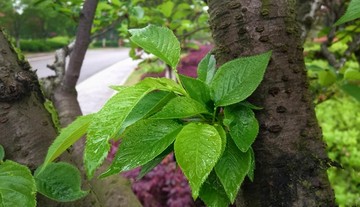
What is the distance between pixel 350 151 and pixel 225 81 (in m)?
3.27

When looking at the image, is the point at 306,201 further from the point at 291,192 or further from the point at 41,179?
the point at 41,179

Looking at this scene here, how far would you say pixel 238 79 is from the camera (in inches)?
27.6

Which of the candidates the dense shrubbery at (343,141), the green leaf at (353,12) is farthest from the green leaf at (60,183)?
the dense shrubbery at (343,141)

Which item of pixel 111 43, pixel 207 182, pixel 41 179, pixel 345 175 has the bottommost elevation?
pixel 111 43

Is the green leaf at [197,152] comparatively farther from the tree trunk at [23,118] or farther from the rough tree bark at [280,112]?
the tree trunk at [23,118]

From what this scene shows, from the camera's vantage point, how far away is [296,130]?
743mm

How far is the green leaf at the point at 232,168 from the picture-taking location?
0.61 meters

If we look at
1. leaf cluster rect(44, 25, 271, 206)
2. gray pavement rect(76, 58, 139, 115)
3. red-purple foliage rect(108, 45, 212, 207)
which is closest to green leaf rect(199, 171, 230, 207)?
leaf cluster rect(44, 25, 271, 206)

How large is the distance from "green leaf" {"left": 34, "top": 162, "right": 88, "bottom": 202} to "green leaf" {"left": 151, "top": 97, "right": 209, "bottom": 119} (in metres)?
0.33

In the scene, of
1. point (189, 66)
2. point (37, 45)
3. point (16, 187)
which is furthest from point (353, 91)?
point (37, 45)

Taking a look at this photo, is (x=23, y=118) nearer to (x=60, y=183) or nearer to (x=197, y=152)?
(x=60, y=183)

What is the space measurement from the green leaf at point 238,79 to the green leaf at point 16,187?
0.41 metres

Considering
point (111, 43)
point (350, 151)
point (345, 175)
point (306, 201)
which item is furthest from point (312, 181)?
point (111, 43)

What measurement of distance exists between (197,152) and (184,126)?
0.08 metres
